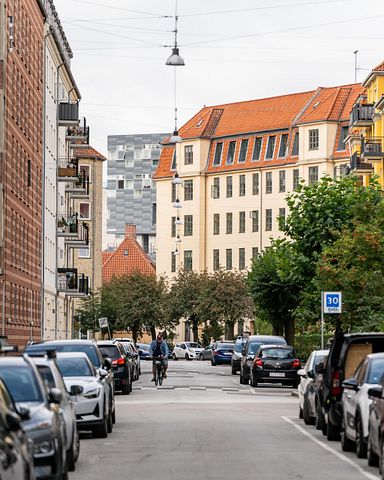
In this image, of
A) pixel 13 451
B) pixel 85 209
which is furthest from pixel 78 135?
pixel 13 451

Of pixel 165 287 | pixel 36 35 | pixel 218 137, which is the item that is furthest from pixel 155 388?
pixel 218 137

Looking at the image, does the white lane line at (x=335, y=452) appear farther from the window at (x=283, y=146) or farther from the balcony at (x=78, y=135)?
the window at (x=283, y=146)

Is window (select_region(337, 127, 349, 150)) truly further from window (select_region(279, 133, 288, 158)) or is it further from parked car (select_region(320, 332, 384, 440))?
parked car (select_region(320, 332, 384, 440))

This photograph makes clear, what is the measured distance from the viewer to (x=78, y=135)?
90312mm

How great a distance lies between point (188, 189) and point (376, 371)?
123m

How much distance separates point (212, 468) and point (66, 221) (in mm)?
67318

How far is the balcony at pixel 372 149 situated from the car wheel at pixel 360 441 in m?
69.7

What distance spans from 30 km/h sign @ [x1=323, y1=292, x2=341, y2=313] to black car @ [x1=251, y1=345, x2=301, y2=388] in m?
7.94

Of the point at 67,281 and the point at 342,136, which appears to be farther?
the point at 342,136

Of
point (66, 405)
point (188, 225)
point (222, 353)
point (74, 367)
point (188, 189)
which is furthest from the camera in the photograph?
point (188, 225)

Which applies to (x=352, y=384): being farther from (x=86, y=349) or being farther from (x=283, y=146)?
(x=283, y=146)

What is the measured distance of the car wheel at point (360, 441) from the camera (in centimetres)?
2095

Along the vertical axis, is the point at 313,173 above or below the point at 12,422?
above

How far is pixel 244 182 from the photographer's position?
13912 cm
